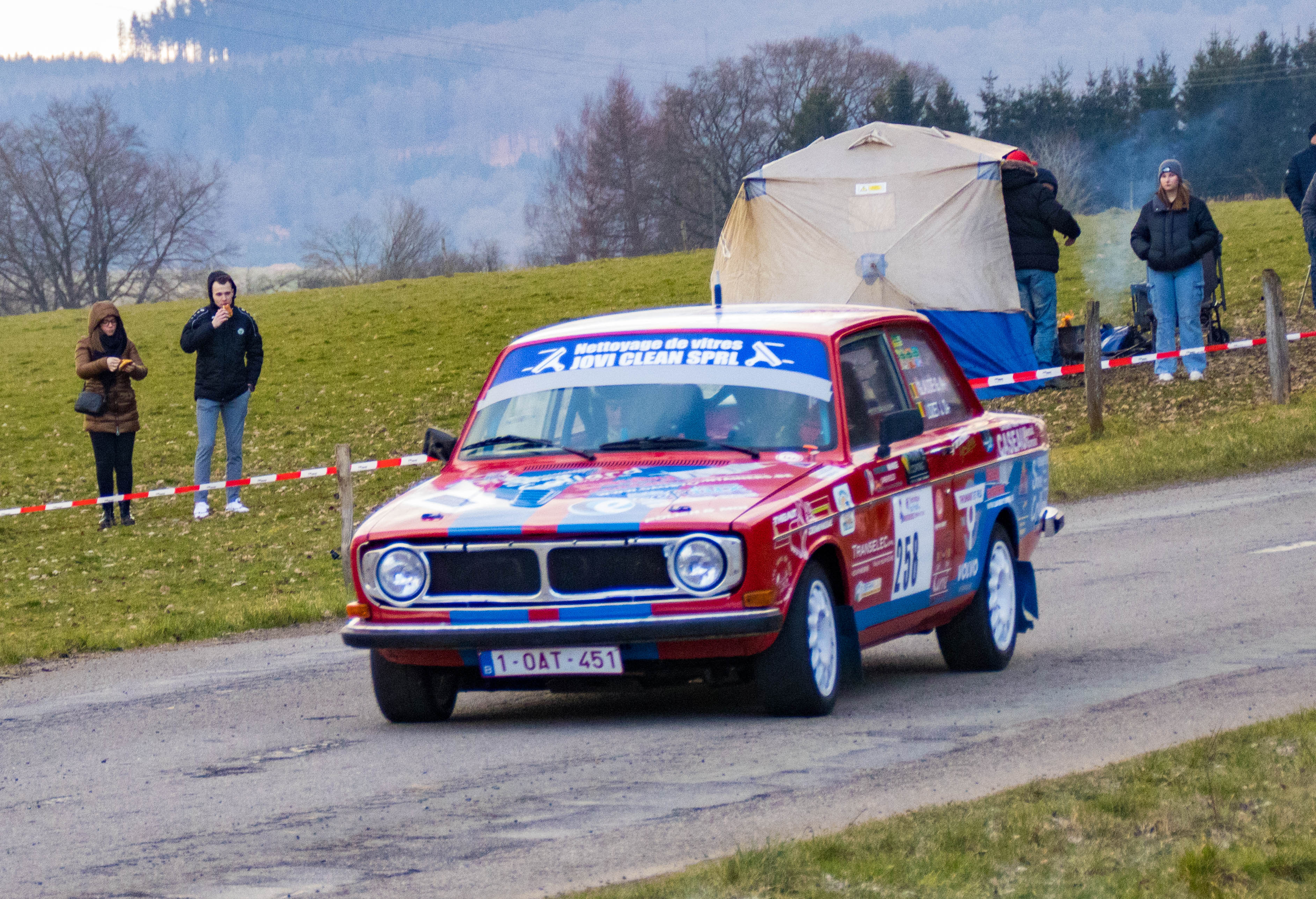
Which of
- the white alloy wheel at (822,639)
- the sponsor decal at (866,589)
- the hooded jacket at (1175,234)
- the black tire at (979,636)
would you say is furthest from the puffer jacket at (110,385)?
the white alloy wheel at (822,639)

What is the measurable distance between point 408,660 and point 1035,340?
15959 millimetres

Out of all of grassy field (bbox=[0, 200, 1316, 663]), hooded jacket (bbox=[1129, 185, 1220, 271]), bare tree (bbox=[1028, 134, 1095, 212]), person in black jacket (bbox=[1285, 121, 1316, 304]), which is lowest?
grassy field (bbox=[0, 200, 1316, 663])

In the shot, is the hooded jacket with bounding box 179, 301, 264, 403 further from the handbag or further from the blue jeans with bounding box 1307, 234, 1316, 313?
the blue jeans with bounding box 1307, 234, 1316, 313

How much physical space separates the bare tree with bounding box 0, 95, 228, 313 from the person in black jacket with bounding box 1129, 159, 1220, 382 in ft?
271

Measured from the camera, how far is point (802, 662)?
696 cm

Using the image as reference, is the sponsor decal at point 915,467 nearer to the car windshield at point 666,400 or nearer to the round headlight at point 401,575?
the car windshield at point 666,400

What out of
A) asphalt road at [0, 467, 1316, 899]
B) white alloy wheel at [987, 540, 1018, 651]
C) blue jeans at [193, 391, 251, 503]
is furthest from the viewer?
blue jeans at [193, 391, 251, 503]

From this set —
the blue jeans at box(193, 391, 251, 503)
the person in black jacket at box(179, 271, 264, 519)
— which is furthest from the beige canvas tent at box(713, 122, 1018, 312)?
the blue jeans at box(193, 391, 251, 503)

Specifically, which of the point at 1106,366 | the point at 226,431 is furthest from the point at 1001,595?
the point at 1106,366

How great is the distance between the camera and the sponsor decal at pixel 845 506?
7277mm

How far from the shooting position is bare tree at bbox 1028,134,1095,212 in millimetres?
Answer: 77438

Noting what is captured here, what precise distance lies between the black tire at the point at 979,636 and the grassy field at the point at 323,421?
487 cm

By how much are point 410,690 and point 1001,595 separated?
3.00 m

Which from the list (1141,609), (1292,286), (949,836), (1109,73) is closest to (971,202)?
(1292,286)
